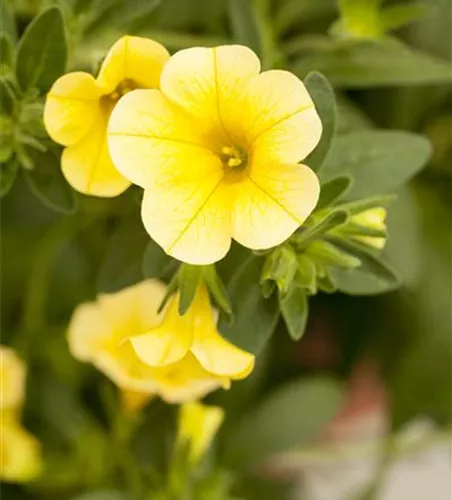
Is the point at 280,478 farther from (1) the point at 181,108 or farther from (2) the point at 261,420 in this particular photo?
(1) the point at 181,108

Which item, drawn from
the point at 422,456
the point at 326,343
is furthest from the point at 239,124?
the point at 422,456

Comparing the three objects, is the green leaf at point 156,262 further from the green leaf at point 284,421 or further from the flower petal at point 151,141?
the green leaf at point 284,421

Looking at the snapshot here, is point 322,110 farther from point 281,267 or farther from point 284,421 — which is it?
point 284,421

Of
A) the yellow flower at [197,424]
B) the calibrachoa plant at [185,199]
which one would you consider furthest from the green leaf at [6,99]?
the yellow flower at [197,424]

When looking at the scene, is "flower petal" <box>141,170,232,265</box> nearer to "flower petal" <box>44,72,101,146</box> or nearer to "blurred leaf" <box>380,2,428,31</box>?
"flower petal" <box>44,72,101,146</box>

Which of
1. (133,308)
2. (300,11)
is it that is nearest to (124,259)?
(133,308)

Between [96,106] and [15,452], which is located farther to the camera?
[15,452]

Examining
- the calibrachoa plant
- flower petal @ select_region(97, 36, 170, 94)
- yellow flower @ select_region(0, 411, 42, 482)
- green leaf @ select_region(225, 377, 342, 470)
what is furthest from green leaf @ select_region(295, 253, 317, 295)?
green leaf @ select_region(225, 377, 342, 470)
